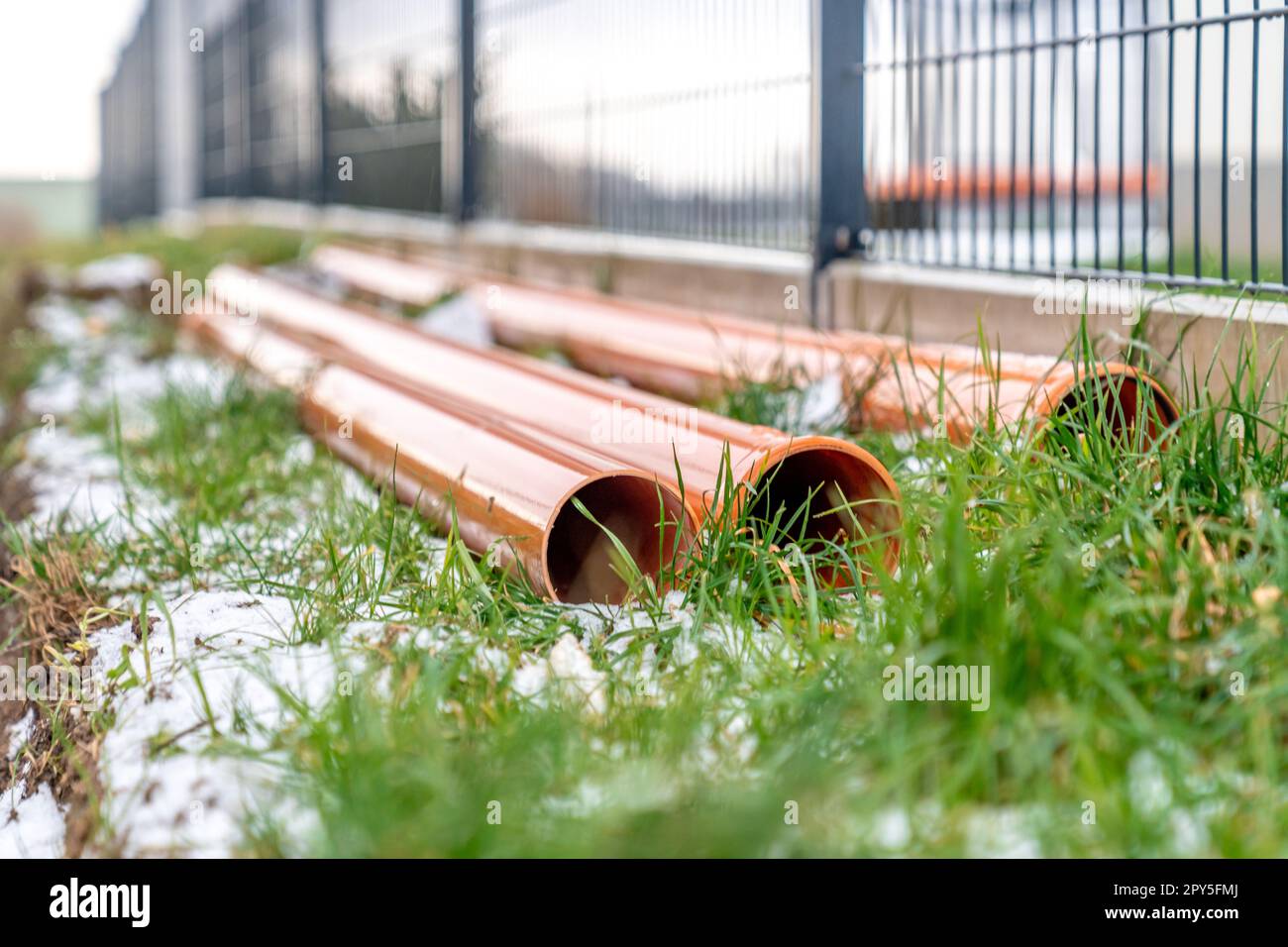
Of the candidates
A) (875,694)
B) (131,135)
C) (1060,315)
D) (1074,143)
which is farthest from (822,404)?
(131,135)

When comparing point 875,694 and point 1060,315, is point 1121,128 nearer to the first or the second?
point 1060,315

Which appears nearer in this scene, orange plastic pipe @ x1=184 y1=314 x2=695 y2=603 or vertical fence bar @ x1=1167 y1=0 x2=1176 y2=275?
orange plastic pipe @ x1=184 y1=314 x2=695 y2=603

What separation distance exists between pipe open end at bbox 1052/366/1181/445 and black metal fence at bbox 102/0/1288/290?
483mm

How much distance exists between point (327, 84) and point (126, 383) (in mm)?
7005

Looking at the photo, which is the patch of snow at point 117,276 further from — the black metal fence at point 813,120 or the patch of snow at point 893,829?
the patch of snow at point 893,829

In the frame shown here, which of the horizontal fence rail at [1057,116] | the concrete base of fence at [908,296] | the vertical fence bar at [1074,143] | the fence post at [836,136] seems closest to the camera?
the concrete base of fence at [908,296]

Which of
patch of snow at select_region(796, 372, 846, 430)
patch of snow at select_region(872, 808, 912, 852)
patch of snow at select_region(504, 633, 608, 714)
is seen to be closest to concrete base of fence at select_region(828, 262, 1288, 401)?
patch of snow at select_region(796, 372, 846, 430)

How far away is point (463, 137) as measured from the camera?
32.1 feet

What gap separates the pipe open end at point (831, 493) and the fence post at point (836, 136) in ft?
7.44

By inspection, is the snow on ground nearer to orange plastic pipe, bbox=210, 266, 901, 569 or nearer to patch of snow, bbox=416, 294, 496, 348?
orange plastic pipe, bbox=210, 266, 901, 569

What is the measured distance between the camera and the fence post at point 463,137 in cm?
961

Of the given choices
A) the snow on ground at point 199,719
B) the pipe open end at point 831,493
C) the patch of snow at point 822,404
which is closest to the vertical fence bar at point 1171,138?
the patch of snow at point 822,404

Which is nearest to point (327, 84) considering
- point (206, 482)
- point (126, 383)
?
point (126, 383)

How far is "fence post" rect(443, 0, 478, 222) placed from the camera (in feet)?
31.5
